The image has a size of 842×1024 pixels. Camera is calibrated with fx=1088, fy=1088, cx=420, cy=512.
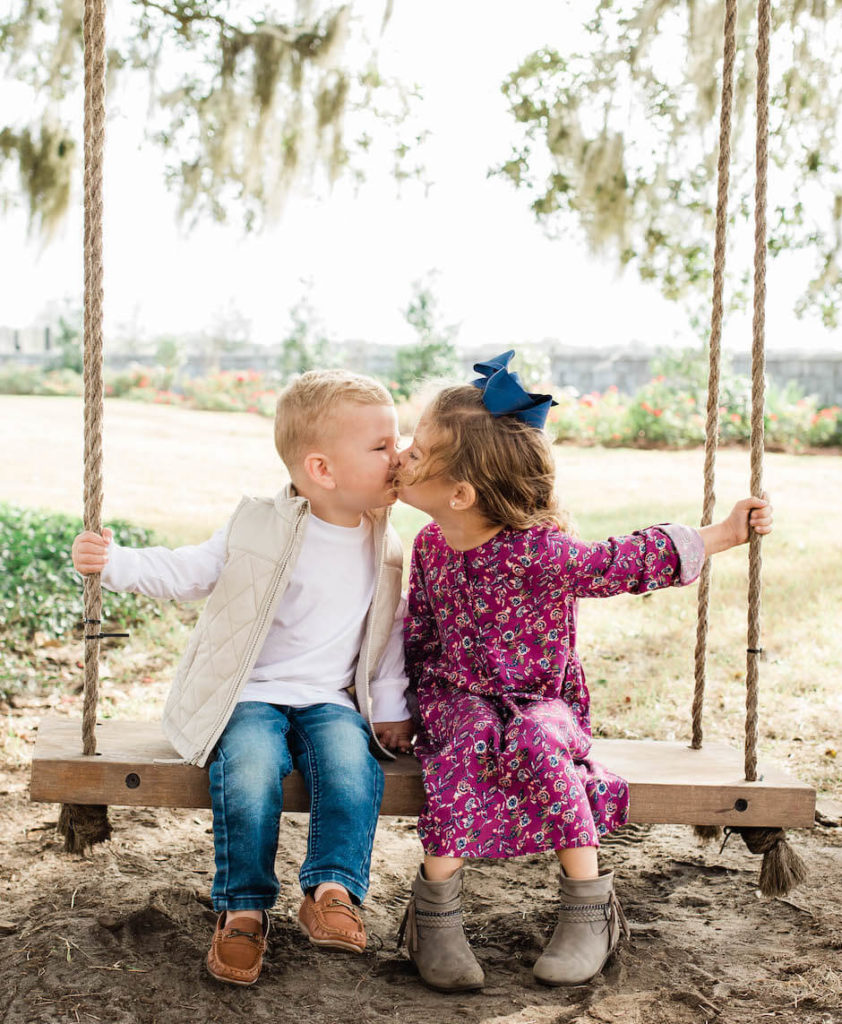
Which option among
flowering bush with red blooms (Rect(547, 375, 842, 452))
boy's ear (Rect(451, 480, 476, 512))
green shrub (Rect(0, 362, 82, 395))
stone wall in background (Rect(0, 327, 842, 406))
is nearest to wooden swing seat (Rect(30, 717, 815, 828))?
boy's ear (Rect(451, 480, 476, 512))

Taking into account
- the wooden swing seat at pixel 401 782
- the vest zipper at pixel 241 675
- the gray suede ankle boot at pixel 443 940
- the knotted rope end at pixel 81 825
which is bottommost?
the gray suede ankle boot at pixel 443 940

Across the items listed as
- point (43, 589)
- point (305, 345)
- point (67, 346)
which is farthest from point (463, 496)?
point (67, 346)

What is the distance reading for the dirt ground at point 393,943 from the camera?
210cm

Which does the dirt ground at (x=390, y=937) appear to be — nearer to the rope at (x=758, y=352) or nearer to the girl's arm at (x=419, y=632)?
the rope at (x=758, y=352)

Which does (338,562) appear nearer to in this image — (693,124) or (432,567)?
(432,567)

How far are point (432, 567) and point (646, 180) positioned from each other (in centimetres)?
608

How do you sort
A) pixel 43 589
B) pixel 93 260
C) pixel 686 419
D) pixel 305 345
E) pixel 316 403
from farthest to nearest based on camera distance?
pixel 305 345 < pixel 686 419 < pixel 43 589 < pixel 316 403 < pixel 93 260

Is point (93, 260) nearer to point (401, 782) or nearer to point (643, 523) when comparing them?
point (401, 782)

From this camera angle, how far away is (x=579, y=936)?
7.22ft

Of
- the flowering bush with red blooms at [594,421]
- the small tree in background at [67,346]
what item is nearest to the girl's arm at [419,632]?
the flowering bush with red blooms at [594,421]

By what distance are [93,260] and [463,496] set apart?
894 millimetres

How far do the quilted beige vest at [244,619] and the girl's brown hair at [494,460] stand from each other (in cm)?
29

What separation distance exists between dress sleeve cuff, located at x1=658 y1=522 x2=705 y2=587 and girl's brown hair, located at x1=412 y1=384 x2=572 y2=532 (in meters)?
0.26

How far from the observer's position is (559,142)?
7375 mm
